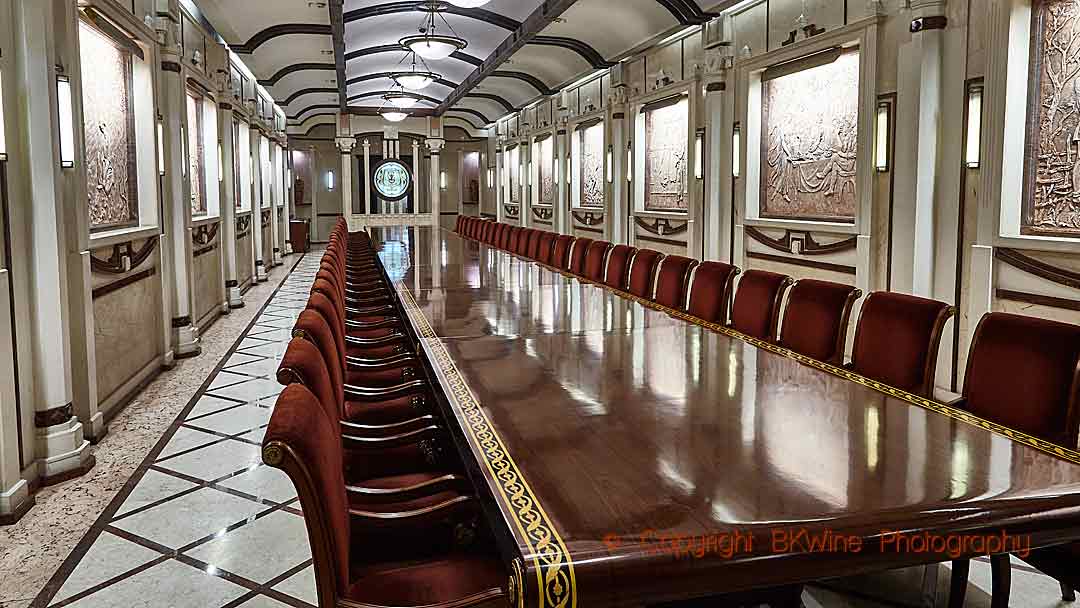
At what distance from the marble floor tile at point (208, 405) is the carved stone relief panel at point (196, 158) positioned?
3.23 m

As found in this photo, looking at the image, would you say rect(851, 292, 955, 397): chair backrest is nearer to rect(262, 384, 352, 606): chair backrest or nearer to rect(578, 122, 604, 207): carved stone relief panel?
rect(262, 384, 352, 606): chair backrest

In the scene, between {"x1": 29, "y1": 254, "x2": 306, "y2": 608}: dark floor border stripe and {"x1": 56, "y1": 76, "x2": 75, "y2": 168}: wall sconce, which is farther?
Answer: {"x1": 56, "y1": 76, "x2": 75, "y2": 168}: wall sconce

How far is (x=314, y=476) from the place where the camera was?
146 centimetres

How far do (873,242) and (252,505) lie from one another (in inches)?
176

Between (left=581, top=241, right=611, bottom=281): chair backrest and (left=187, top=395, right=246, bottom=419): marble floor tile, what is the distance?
2.89 metres

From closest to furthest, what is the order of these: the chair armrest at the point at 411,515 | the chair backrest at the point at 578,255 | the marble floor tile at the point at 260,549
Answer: the chair armrest at the point at 411,515, the marble floor tile at the point at 260,549, the chair backrest at the point at 578,255

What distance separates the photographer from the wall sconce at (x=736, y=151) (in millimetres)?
7473

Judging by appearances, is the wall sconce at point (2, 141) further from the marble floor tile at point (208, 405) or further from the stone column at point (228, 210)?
the stone column at point (228, 210)

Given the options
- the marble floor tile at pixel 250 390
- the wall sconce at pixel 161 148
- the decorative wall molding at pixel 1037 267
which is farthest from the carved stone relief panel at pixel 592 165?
the decorative wall molding at pixel 1037 267

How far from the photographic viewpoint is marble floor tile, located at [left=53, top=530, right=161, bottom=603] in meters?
2.71

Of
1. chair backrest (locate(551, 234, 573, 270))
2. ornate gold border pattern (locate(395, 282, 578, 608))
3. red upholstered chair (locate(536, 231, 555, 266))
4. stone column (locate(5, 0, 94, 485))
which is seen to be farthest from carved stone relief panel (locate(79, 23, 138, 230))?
red upholstered chair (locate(536, 231, 555, 266))

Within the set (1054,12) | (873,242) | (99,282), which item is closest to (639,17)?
(873,242)

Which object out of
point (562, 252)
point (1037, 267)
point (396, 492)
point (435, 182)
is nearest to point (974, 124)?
point (1037, 267)

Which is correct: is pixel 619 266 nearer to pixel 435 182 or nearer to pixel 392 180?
pixel 435 182
